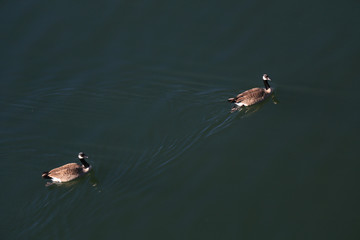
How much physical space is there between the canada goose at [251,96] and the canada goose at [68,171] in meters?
4.69

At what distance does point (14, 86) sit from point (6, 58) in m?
1.73

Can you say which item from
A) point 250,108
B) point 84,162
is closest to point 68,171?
point 84,162

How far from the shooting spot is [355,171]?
13.4 metres

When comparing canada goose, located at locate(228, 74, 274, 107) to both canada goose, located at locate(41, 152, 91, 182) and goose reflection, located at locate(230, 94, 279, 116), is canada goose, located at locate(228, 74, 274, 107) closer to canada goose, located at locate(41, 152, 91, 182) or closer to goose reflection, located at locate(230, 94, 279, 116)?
goose reflection, located at locate(230, 94, 279, 116)

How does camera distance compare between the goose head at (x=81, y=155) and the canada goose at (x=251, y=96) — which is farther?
the canada goose at (x=251, y=96)

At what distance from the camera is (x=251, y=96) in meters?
15.8

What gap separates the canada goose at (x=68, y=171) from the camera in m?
14.1

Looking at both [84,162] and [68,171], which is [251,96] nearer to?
[84,162]

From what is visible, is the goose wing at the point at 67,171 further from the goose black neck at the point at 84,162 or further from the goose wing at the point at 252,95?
the goose wing at the point at 252,95

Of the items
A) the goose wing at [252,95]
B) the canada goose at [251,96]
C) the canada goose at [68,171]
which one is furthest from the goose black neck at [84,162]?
the goose wing at [252,95]

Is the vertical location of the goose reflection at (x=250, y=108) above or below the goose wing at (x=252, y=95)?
below

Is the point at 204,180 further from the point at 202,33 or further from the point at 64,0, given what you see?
the point at 64,0

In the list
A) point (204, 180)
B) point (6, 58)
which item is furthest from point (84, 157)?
point (6, 58)

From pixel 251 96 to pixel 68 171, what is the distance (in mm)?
5800
